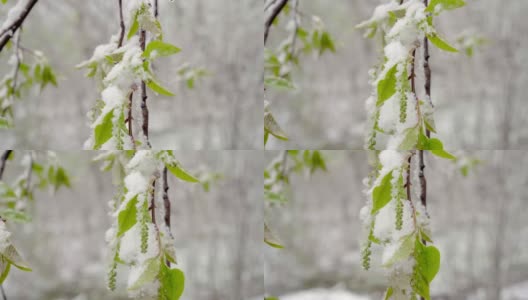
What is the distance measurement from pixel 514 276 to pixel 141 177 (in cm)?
339

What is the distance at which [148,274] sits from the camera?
1.30ft

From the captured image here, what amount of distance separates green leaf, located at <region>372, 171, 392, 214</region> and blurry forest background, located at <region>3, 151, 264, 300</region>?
1596 mm

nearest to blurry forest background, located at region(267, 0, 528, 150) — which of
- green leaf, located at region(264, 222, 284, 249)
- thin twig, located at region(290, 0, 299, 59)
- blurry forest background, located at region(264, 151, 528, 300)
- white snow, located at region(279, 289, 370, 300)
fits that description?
blurry forest background, located at region(264, 151, 528, 300)

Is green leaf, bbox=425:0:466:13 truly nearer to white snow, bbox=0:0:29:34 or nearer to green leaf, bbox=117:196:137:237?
green leaf, bbox=117:196:137:237

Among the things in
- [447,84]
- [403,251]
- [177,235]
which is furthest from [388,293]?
[447,84]

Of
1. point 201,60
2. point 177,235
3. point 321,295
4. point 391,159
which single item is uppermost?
point 201,60

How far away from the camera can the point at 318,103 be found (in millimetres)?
3648

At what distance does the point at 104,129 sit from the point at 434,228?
2880 millimetres

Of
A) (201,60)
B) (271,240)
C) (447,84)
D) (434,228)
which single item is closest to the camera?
(271,240)

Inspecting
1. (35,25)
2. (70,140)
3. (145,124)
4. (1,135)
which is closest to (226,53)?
(35,25)

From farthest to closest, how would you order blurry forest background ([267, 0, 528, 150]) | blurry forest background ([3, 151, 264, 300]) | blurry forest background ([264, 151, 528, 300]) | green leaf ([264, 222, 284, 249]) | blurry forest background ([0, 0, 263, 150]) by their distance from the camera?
blurry forest background ([264, 151, 528, 300]) → blurry forest background ([267, 0, 528, 150]) → blurry forest background ([3, 151, 264, 300]) → blurry forest background ([0, 0, 263, 150]) → green leaf ([264, 222, 284, 249])

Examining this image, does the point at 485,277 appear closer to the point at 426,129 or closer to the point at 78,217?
the point at 78,217

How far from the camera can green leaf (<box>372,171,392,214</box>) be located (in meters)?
0.43

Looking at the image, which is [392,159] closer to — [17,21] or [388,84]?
[388,84]
